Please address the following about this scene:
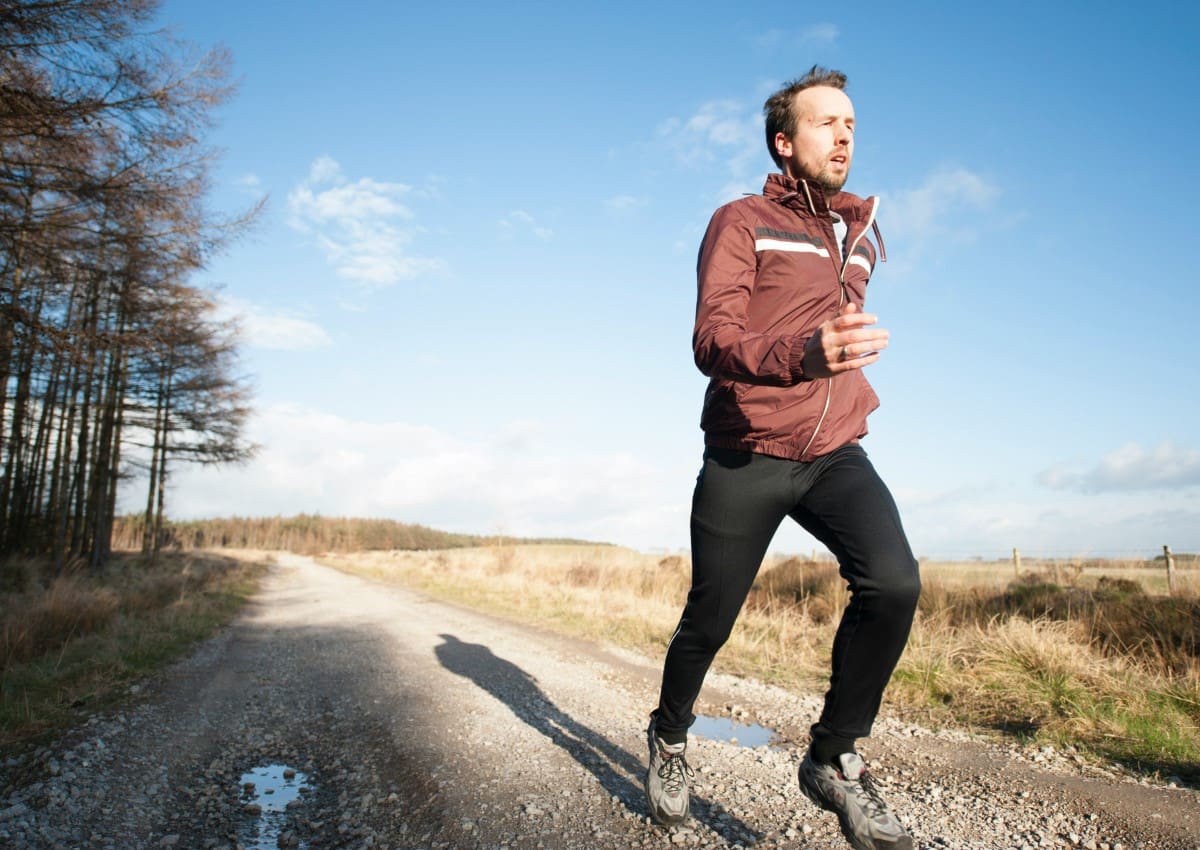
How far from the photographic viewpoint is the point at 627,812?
8.83 feet

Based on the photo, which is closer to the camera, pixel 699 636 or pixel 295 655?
pixel 699 636

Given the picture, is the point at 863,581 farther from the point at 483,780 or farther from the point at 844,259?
the point at 483,780

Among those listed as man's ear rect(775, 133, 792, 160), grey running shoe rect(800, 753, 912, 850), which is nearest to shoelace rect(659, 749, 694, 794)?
grey running shoe rect(800, 753, 912, 850)

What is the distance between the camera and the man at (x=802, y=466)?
7.31 ft

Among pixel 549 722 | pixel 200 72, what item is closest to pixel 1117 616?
pixel 549 722

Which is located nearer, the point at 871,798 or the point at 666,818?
the point at 871,798

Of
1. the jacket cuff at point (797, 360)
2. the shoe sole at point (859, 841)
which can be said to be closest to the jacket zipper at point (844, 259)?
the jacket cuff at point (797, 360)

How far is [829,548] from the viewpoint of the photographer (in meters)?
2.39

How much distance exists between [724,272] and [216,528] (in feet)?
216

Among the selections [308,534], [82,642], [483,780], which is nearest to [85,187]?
[82,642]

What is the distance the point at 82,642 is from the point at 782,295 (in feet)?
24.6

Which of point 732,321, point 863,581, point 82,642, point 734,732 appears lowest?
point 734,732

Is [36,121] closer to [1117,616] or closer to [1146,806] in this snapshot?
[1146,806]

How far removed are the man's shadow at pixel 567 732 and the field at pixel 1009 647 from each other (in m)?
1.73
